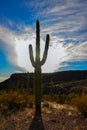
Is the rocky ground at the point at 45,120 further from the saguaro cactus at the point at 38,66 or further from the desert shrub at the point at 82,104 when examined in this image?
the saguaro cactus at the point at 38,66

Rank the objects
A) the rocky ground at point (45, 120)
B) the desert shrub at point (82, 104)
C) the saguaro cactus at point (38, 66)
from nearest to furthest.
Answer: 1. the rocky ground at point (45, 120)
2. the desert shrub at point (82, 104)
3. the saguaro cactus at point (38, 66)

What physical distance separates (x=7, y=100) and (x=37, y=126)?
3745 mm

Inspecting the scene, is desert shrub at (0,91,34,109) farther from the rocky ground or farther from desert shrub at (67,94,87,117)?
desert shrub at (67,94,87,117)

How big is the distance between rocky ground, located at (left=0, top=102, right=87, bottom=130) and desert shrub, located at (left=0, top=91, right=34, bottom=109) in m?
0.76

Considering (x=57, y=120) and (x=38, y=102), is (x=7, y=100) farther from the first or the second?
(x=57, y=120)

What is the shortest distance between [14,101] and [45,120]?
2940mm

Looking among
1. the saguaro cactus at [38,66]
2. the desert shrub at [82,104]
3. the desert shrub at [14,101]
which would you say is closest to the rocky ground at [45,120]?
the desert shrub at [82,104]

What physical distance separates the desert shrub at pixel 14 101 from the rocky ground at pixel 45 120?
0.76 meters

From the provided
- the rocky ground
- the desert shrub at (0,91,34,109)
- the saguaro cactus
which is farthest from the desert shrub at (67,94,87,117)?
the desert shrub at (0,91,34,109)

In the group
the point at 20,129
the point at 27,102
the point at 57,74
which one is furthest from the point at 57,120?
the point at 57,74

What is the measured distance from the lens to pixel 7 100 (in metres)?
14.9

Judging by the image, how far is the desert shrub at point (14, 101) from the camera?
1443 centimetres

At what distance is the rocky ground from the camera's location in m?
11.4

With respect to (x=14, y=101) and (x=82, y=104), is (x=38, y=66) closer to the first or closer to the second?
(x=14, y=101)
